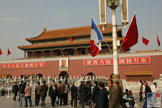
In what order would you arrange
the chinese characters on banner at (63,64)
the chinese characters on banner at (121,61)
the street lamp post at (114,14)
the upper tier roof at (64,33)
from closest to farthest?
1. the street lamp post at (114,14)
2. the chinese characters on banner at (121,61)
3. the chinese characters on banner at (63,64)
4. the upper tier roof at (64,33)

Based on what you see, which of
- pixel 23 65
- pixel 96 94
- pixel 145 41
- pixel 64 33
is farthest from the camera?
pixel 64 33

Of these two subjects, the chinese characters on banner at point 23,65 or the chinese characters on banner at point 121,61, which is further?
the chinese characters on banner at point 23,65

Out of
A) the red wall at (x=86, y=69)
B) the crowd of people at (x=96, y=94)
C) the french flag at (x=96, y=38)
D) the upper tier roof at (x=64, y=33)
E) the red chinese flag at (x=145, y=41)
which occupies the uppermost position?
the upper tier roof at (x=64, y=33)

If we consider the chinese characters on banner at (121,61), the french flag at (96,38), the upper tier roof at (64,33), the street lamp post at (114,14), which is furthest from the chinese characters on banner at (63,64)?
the street lamp post at (114,14)

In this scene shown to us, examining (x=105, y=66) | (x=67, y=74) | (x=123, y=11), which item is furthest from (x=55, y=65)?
(x=123, y=11)

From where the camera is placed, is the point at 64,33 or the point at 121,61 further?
the point at 64,33

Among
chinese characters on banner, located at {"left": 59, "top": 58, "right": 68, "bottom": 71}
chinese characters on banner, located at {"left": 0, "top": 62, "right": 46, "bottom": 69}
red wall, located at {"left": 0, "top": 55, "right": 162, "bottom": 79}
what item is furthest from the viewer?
chinese characters on banner, located at {"left": 0, "top": 62, "right": 46, "bottom": 69}

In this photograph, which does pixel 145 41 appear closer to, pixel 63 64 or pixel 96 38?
pixel 63 64

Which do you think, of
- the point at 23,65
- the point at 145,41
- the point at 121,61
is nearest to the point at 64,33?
the point at 23,65

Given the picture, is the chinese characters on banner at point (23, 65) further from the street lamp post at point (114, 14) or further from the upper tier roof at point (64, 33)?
the street lamp post at point (114, 14)

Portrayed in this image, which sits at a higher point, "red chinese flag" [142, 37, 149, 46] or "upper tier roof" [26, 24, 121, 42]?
"upper tier roof" [26, 24, 121, 42]

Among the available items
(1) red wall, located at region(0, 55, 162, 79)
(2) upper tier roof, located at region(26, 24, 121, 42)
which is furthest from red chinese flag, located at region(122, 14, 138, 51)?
(2) upper tier roof, located at region(26, 24, 121, 42)

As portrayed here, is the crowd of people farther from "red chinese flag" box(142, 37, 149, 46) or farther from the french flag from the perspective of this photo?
"red chinese flag" box(142, 37, 149, 46)

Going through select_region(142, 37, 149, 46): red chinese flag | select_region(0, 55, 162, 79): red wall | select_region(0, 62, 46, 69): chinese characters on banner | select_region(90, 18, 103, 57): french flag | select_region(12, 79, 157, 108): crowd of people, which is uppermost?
select_region(142, 37, 149, 46): red chinese flag
